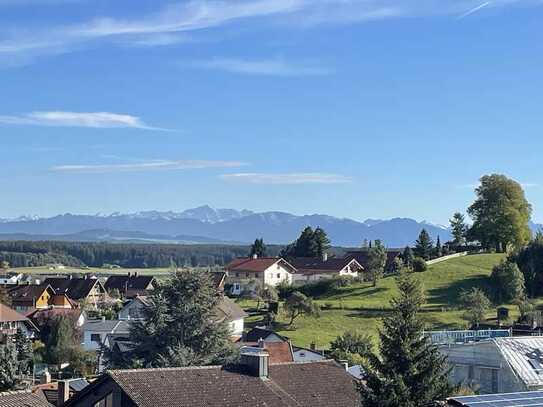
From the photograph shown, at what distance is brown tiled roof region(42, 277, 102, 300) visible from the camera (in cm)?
10738

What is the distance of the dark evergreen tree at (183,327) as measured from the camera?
4731cm

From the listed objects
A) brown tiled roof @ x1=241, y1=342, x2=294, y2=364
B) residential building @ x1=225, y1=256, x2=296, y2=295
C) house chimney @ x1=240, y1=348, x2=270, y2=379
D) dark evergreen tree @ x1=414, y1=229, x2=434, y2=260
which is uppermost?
dark evergreen tree @ x1=414, y1=229, x2=434, y2=260

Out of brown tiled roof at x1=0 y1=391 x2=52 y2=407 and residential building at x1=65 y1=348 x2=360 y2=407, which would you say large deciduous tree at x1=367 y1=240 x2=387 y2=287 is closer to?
residential building at x1=65 y1=348 x2=360 y2=407

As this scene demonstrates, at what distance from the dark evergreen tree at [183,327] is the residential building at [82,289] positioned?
5471 centimetres

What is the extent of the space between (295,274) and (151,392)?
85642mm

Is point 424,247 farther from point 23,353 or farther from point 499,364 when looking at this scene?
point 499,364

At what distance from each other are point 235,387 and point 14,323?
49.5 meters

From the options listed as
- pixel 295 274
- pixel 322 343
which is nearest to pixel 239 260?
pixel 295 274

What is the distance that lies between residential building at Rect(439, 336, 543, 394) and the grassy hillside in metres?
25.8

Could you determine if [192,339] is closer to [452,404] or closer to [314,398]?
[314,398]

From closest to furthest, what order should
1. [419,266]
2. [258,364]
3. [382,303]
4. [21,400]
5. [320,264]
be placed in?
[21,400]
[258,364]
[382,303]
[419,266]
[320,264]

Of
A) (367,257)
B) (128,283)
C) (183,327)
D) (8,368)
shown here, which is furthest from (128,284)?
(183,327)

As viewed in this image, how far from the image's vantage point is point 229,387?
30.3 m

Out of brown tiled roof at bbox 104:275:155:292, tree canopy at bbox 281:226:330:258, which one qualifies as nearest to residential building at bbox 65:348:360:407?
brown tiled roof at bbox 104:275:155:292
